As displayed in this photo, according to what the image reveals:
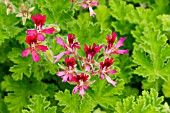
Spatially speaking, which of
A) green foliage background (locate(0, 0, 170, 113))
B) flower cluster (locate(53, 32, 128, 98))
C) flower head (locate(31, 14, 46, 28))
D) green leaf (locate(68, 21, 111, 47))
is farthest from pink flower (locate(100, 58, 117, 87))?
green leaf (locate(68, 21, 111, 47))

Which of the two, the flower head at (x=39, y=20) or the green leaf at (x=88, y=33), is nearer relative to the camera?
the flower head at (x=39, y=20)

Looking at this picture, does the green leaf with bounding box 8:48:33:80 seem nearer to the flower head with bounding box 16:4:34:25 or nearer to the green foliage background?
the green foliage background

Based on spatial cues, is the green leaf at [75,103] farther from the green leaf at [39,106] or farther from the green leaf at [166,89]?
the green leaf at [166,89]

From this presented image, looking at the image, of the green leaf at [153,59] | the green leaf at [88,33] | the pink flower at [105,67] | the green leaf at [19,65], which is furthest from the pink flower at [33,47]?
the green leaf at [153,59]

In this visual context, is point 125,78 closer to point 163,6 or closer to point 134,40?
point 134,40

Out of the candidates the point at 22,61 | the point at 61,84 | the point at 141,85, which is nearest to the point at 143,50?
the point at 141,85

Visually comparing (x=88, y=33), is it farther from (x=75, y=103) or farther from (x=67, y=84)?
(x=75, y=103)
